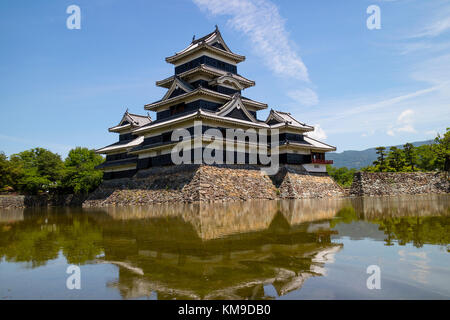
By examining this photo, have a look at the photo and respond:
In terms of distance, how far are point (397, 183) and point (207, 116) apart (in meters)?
24.4

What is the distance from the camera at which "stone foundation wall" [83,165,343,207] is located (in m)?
24.5

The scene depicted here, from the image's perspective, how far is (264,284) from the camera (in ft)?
12.1

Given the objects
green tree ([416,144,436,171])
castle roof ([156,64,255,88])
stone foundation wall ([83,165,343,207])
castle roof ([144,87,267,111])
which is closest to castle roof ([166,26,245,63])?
castle roof ([156,64,255,88])

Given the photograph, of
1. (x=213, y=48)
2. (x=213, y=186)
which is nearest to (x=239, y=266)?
(x=213, y=186)

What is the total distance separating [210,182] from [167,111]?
1168cm

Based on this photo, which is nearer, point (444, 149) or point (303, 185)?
point (303, 185)

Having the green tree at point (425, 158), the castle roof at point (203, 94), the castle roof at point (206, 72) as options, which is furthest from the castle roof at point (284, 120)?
the green tree at point (425, 158)

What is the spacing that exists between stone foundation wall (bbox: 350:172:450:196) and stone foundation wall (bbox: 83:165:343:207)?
2.80 meters

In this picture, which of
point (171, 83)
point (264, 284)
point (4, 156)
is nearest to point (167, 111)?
point (171, 83)

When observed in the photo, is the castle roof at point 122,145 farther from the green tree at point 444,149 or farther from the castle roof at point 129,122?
the green tree at point 444,149

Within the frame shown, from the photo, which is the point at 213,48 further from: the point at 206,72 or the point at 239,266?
the point at 239,266

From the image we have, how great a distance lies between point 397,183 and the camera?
112 feet

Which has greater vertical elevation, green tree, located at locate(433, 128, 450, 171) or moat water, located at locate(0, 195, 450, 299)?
green tree, located at locate(433, 128, 450, 171)

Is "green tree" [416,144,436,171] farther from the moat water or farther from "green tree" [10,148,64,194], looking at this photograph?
"green tree" [10,148,64,194]
